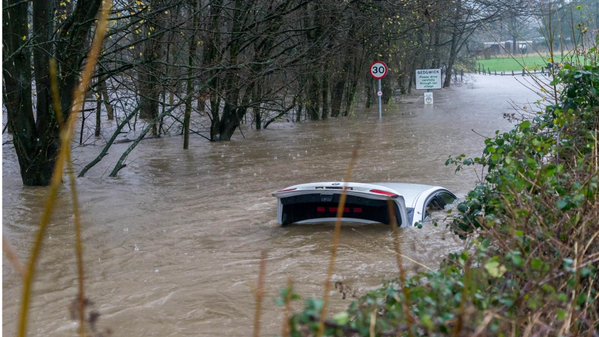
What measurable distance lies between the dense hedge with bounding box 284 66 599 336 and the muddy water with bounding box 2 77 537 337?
252 mm

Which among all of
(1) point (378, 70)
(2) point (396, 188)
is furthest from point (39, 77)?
(1) point (378, 70)

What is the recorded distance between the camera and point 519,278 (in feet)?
11.6

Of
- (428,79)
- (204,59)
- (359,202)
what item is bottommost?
(359,202)

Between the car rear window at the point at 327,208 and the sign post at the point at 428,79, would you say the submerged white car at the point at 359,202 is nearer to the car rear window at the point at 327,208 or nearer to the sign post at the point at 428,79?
the car rear window at the point at 327,208

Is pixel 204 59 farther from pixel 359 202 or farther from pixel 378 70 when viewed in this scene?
pixel 359 202

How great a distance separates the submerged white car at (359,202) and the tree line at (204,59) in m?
4.87

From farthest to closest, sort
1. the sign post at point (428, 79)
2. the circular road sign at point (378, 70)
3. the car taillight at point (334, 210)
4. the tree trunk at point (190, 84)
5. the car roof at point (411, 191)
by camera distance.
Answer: the sign post at point (428, 79) → the circular road sign at point (378, 70) → the tree trunk at point (190, 84) → the car taillight at point (334, 210) → the car roof at point (411, 191)

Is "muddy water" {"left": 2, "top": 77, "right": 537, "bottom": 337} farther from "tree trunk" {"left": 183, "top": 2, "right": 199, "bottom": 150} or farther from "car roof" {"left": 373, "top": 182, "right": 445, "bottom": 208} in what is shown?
"tree trunk" {"left": 183, "top": 2, "right": 199, "bottom": 150}

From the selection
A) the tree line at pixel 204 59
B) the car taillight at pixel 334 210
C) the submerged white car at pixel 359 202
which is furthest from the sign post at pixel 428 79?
the car taillight at pixel 334 210

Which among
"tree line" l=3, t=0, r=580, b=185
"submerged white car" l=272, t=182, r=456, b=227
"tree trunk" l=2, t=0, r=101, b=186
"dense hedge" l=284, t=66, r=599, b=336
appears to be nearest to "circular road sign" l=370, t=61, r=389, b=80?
"tree line" l=3, t=0, r=580, b=185

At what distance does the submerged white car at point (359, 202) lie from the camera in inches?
391

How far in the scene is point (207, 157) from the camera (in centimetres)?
2175

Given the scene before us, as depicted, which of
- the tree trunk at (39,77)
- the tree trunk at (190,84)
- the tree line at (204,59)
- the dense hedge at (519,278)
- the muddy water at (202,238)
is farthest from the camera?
the tree trunk at (190,84)

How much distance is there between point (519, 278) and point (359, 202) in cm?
672
